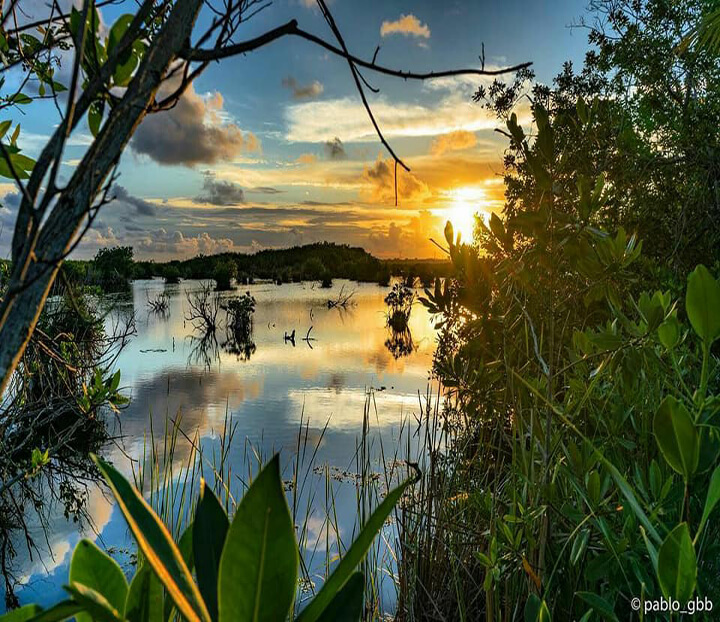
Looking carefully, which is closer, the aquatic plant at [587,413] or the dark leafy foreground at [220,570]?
the dark leafy foreground at [220,570]

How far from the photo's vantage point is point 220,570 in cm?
32

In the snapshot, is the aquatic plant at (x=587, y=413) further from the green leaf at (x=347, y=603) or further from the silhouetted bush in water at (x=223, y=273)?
the silhouetted bush in water at (x=223, y=273)

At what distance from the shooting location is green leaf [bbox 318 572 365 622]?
360mm

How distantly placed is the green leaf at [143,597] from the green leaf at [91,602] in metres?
0.06

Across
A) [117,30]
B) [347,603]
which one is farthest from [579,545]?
[117,30]

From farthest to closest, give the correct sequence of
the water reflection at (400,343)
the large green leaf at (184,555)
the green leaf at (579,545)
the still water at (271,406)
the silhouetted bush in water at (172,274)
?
1. the silhouetted bush in water at (172,274)
2. the water reflection at (400,343)
3. the still water at (271,406)
4. the green leaf at (579,545)
5. the large green leaf at (184,555)

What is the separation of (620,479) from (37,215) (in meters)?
0.61

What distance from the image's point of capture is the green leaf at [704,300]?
497 millimetres

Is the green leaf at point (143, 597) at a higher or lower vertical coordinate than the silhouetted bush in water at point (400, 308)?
higher

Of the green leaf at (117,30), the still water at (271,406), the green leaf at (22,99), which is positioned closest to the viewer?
the green leaf at (117,30)

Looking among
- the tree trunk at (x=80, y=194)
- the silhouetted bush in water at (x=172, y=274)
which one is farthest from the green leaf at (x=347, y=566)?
the silhouetted bush in water at (x=172, y=274)

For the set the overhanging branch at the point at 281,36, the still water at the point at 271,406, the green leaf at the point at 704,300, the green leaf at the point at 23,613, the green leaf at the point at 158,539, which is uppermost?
the overhanging branch at the point at 281,36

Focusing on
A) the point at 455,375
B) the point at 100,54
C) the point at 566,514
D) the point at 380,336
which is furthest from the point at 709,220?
the point at 380,336

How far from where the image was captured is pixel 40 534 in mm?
4387
